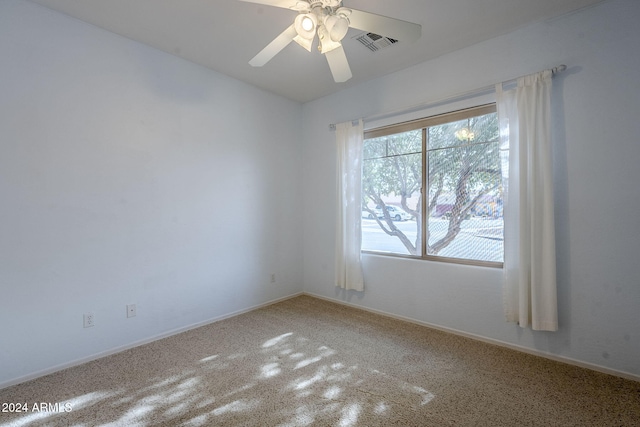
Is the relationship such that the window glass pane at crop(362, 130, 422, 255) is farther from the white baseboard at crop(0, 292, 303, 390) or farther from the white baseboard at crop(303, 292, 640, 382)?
the white baseboard at crop(0, 292, 303, 390)

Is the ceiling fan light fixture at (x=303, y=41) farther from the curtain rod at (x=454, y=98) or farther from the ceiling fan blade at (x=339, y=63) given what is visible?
the curtain rod at (x=454, y=98)

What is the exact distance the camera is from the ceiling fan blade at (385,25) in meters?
1.60

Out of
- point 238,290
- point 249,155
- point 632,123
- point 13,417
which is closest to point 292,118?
point 249,155

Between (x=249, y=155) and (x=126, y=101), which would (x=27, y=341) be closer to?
(x=126, y=101)

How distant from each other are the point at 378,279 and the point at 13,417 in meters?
2.98

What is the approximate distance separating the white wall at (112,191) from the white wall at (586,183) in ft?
7.58

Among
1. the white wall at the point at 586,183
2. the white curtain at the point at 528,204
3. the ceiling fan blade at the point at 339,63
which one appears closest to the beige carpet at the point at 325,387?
the white wall at the point at 586,183

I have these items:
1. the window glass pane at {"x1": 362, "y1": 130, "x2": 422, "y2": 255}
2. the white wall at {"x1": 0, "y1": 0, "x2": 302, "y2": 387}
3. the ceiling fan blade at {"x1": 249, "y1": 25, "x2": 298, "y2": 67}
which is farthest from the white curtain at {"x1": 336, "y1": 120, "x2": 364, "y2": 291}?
the ceiling fan blade at {"x1": 249, "y1": 25, "x2": 298, "y2": 67}

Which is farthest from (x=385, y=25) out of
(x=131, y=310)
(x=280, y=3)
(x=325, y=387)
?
(x=131, y=310)

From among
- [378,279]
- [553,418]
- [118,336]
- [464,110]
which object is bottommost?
[553,418]

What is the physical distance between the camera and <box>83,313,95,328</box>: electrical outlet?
2.34 m

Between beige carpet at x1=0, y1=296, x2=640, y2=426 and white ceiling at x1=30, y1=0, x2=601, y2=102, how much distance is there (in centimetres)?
265

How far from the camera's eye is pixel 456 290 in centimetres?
283

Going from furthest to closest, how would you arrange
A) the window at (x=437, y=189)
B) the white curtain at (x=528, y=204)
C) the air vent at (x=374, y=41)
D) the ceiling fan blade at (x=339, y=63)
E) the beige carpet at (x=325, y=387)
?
1. the window at (x=437, y=189)
2. the air vent at (x=374, y=41)
3. the white curtain at (x=528, y=204)
4. the ceiling fan blade at (x=339, y=63)
5. the beige carpet at (x=325, y=387)
